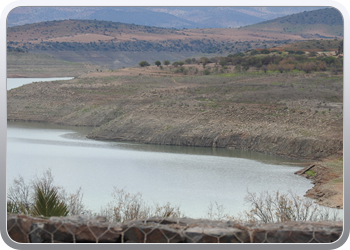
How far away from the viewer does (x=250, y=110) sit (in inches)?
1218

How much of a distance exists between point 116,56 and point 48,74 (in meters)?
13.2

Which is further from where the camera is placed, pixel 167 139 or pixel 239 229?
pixel 167 139

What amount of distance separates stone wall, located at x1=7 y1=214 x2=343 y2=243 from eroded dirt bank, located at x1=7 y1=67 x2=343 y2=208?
16.6m

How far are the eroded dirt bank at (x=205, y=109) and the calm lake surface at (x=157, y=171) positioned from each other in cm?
146

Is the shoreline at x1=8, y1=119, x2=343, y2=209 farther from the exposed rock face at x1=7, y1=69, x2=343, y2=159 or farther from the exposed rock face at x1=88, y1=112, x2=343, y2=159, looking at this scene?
the exposed rock face at x1=7, y1=69, x2=343, y2=159

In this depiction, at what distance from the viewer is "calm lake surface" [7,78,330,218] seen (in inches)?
590

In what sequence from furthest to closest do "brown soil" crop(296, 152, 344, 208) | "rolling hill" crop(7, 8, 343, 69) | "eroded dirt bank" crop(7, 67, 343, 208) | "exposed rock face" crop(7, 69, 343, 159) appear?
1. "rolling hill" crop(7, 8, 343, 69)
2. "eroded dirt bank" crop(7, 67, 343, 208)
3. "exposed rock face" crop(7, 69, 343, 159)
4. "brown soil" crop(296, 152, 344, 208)

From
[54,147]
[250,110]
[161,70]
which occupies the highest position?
[161,70]

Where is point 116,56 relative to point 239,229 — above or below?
above

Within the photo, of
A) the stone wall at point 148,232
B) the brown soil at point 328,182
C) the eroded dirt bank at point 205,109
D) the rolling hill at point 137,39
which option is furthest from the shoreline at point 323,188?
the rolling hill at point 137,39

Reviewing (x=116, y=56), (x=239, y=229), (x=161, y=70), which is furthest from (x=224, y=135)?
(x=116, y=56)

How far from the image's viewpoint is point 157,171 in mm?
19953

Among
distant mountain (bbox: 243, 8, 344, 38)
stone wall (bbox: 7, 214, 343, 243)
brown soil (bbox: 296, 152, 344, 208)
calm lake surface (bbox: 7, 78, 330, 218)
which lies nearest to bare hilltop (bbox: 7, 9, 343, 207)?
brown soil (bbox: 296, 152, 344, 208)
